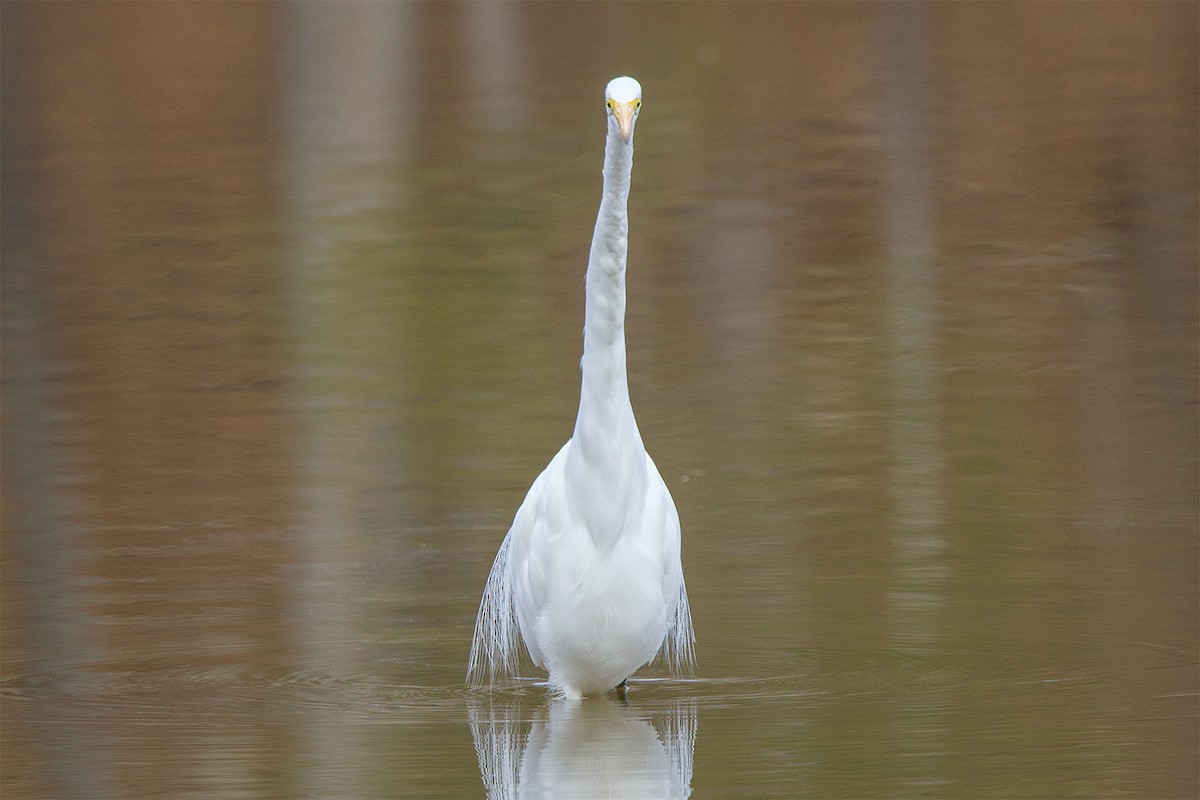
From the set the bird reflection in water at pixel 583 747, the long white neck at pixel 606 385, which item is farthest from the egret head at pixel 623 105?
the bird reflection in water at pixel 583 747

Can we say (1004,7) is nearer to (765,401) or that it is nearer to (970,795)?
(765,401)

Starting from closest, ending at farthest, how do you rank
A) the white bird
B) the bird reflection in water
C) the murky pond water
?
the bird reflection in water < the murky pond water < the white bird

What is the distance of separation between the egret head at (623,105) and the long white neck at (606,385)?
0.22 metres

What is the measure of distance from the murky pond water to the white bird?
0.16 m

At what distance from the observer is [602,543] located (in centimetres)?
495

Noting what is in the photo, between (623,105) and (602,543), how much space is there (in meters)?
1.10

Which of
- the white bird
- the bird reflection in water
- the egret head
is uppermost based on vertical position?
the egret head

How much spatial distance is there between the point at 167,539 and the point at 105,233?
7.13 m

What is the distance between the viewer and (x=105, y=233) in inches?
534

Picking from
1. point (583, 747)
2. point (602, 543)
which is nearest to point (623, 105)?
point (602, 543)

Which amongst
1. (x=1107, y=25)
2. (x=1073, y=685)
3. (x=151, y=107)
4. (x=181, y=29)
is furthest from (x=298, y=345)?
(x=1107, y=25)

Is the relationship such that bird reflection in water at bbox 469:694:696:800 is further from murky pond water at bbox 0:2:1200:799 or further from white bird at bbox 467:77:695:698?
white bird at bbox 467:77:695:698

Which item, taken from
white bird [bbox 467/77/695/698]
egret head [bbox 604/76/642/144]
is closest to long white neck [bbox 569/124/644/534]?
white bird [bbox 467/77/695/698]

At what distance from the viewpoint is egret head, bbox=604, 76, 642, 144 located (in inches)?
178
